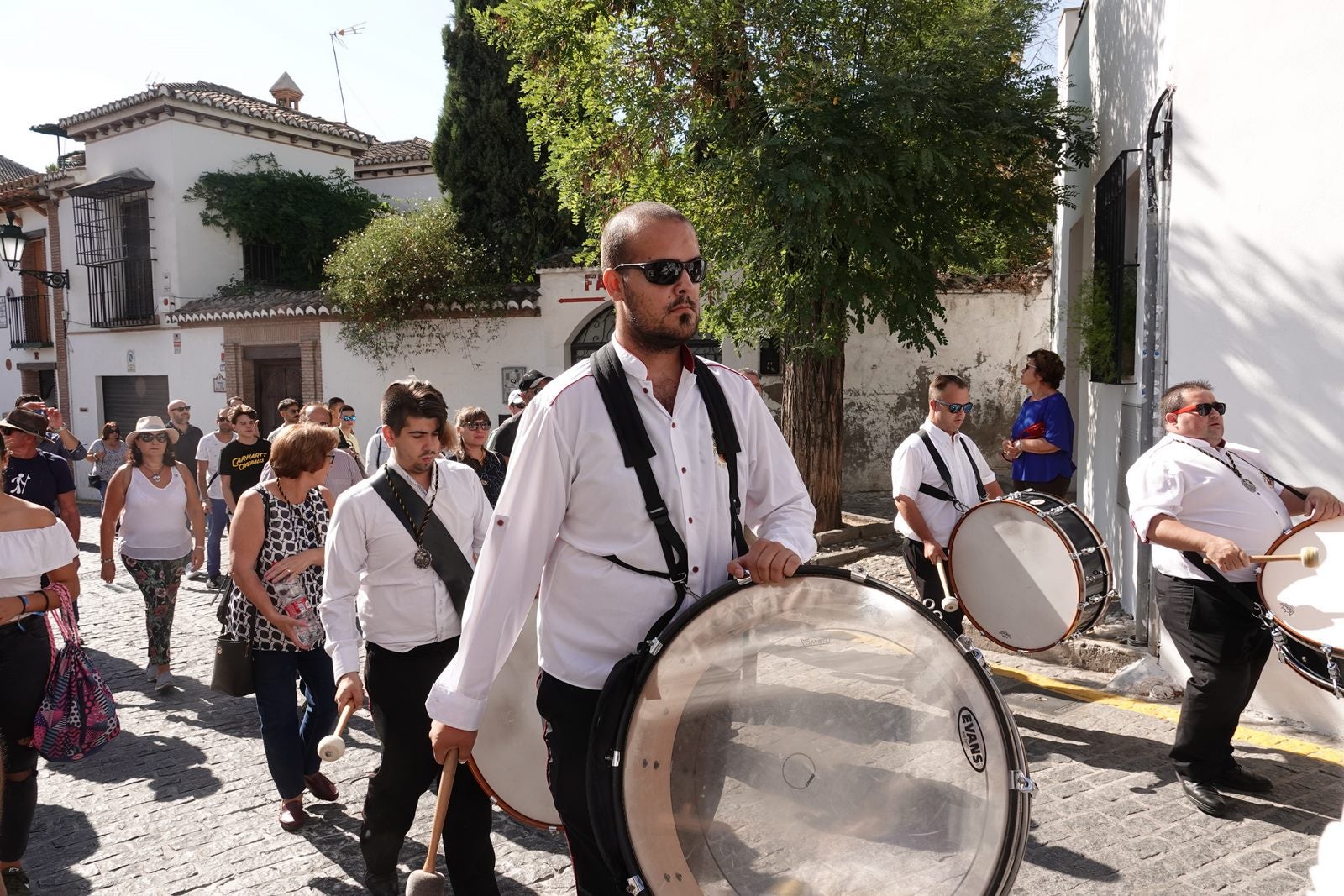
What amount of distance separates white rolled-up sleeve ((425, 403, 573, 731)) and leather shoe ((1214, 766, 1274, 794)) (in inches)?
142

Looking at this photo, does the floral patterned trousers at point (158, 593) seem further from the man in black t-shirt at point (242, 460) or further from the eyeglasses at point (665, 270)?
the eyeglasses at point (665, 270)

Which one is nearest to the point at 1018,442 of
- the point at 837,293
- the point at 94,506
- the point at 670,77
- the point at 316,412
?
the point at 837,293

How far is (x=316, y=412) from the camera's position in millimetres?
8703

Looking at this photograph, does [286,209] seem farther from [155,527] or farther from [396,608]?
[396,608]

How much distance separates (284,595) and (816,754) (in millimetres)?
3162

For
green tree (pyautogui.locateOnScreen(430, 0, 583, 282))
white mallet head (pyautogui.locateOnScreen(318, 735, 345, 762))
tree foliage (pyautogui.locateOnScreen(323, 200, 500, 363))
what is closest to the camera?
white mallet head (pyautogui.locateOnScreen(318, 735, 345, 762))

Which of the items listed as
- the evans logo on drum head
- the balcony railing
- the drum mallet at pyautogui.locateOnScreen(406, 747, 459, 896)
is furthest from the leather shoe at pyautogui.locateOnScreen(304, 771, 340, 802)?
the balcony railing

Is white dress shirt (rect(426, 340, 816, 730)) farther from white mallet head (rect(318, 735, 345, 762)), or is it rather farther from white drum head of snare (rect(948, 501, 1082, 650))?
white drum head of snare (rect(948, 501, 1082, 650))

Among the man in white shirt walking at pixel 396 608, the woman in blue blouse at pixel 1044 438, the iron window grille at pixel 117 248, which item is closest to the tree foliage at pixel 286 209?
the iron window grille at pixel 117 248

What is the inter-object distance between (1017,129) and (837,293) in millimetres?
1931

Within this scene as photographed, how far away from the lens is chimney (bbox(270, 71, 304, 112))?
30.8 m

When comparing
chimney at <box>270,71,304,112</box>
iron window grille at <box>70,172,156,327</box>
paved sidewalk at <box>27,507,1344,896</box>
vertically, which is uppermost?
chimney at <box>270,71,304,112</box>

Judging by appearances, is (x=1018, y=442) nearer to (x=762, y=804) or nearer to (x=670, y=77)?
(x=670, y=77)

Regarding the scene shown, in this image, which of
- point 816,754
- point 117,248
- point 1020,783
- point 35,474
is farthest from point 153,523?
point 117,248
